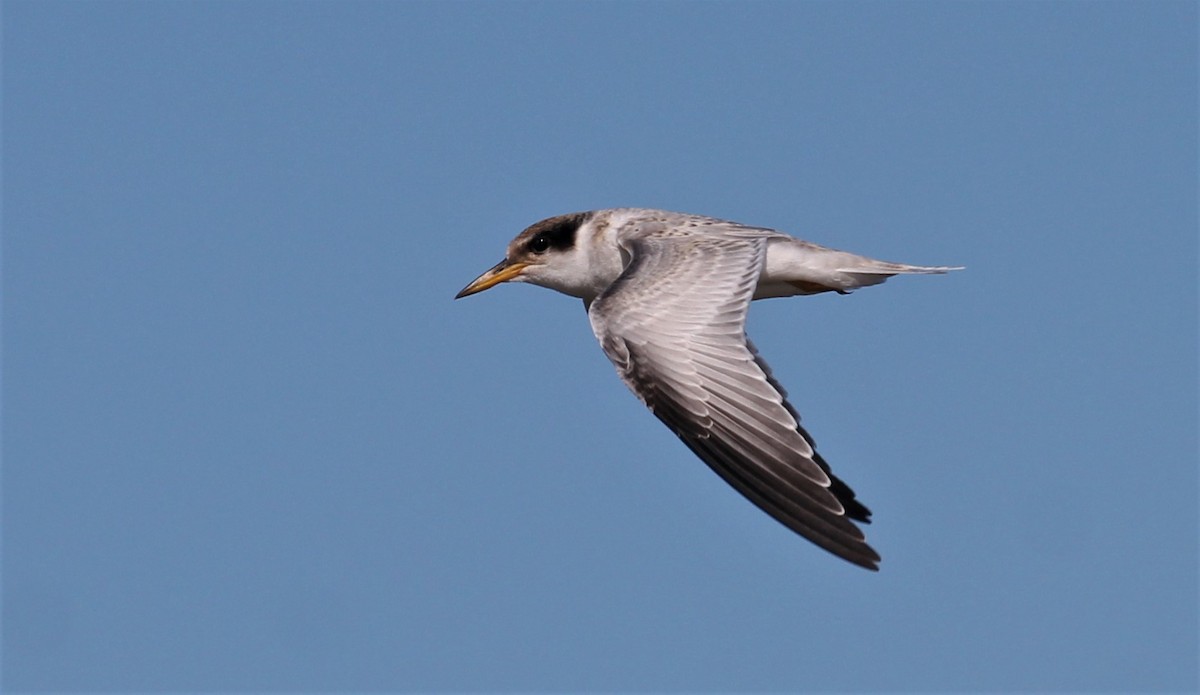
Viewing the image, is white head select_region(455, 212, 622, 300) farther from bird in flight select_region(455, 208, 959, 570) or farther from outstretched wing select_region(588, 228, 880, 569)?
outstretched wing select_region(588, 228, 880, 569)

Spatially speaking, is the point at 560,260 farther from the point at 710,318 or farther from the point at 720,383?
the point at 720,383

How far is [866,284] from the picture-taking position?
14.7 meters

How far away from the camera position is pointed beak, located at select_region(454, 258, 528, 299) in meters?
15.8

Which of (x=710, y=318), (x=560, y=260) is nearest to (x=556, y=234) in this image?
(x=560, y=260)

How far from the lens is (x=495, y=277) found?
1584 centimetres

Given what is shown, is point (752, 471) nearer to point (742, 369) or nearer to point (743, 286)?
point (742, 369)

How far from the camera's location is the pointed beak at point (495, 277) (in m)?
15.8

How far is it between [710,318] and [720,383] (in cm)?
82

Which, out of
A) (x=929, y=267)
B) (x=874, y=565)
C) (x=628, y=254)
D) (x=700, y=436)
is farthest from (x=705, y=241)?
(x=874, y=565)

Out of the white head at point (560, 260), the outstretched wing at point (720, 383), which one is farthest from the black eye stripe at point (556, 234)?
the outstretched wing at point (720, 383)

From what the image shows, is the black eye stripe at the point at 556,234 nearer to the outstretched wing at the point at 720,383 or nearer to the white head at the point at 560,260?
the white head at the point at 560,260

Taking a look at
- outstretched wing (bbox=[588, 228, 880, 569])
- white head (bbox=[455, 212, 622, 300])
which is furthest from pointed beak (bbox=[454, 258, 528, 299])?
outstretched wing (bbox=[588, 228, 880, 569])

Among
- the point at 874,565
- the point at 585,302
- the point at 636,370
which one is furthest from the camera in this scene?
the point at 585,302

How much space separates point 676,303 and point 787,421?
68.1 inches
